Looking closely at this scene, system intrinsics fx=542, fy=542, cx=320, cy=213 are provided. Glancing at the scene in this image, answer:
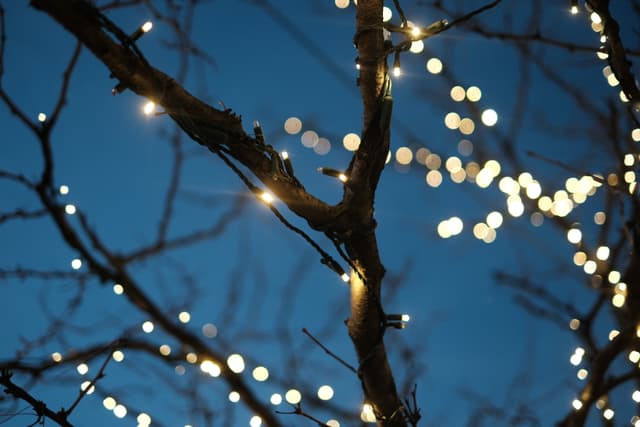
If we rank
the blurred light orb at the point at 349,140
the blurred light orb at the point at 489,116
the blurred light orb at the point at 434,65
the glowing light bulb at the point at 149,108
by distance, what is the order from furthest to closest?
the blurred light orb at the point at 434,65
the blurred light orb at the point at 489,116
the blurred light orb at the point at 349,140
the glowing light bulb at the point at 149,108

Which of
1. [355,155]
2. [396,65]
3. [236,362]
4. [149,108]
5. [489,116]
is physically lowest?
[149,108]

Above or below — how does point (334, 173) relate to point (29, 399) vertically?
above

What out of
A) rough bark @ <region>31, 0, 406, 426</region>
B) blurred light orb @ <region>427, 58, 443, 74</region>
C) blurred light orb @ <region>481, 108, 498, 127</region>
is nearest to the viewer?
rough bark @ <region>31, 0, 406, 426</region>

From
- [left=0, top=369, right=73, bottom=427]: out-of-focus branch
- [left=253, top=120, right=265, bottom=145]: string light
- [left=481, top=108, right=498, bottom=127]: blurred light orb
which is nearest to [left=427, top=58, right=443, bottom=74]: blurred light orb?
[left=481, top=108, right=498, bottom=127]: blurred light orb

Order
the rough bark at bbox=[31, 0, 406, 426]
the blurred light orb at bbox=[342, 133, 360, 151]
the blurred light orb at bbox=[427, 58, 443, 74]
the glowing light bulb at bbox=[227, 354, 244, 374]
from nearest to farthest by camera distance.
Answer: the rough bark at bbox=[31, 0, 406, 426]
the blurred light orb at bbox=[342, 133, 360, 151]
the glowing light bulb at bbox=[227, 354, 244, 374]
the blurred light orb at bbox=[427, 58, 443, 74]

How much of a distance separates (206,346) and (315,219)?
0.59m

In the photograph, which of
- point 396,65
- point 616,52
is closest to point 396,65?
point 396,65

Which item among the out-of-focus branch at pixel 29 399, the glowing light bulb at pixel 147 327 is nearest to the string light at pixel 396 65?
the out-of-focus branch at pixel 29 399

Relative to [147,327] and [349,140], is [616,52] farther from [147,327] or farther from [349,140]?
[147,327]

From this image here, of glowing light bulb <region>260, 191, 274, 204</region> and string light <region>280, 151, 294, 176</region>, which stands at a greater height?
string light <region>280, 151, 294, 176</region>

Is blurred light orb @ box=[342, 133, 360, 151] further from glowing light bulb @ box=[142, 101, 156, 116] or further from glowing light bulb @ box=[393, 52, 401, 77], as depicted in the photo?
glowing light bulb @ box=[142, 101, 156, 116]

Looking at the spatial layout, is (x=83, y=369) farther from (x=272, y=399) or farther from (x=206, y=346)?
(x=206, y=346)

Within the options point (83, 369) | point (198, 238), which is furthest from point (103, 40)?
point (83, 369)

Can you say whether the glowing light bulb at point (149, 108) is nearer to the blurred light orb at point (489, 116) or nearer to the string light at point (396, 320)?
the string light at point (396, 320)
